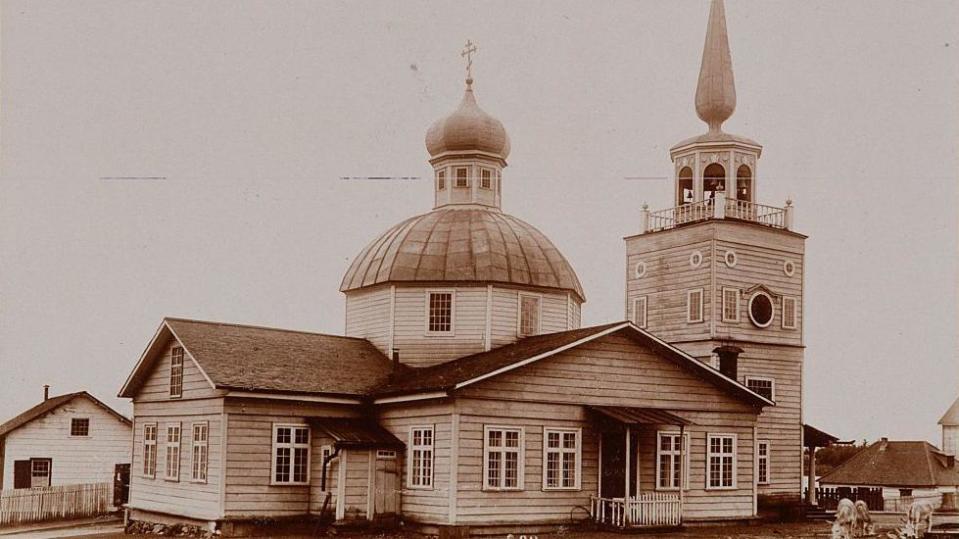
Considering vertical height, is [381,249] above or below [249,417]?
above

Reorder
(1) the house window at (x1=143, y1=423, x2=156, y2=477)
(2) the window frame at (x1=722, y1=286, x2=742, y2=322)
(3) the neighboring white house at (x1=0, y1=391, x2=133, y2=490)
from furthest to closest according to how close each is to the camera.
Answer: (3) the neighboring white house at (x1=0, y1=391, x2=133, y2=490)
(2) the window frame at (x1=722, y1=286, x2=742, y2=322)
(1) the house window at (x1=143, y1=423, x2=156, y2=477)

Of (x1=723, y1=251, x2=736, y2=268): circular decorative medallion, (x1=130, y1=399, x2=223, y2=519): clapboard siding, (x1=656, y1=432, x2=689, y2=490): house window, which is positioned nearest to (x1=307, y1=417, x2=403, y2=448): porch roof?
(x1=130, y1=399, x2=223, y2=519): clapboard siding

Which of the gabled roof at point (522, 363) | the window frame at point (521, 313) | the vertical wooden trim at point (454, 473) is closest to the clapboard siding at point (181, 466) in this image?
the gabled roof at point (522, 363)

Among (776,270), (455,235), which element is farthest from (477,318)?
(776,270)

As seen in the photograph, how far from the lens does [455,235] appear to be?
1586 inches

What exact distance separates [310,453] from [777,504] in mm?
17184

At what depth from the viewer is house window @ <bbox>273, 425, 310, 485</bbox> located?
33.7m

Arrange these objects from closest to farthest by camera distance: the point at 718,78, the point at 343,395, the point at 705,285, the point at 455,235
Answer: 1. the point at 343,395
2. the point at 455,235
3. the point at 705,285
4. the point at 718,78

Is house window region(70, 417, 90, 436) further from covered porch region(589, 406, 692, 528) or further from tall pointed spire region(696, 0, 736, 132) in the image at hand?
tall pointed spire region(696, 0, 736, 132)

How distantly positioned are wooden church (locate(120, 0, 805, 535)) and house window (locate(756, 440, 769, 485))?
7 centimetres

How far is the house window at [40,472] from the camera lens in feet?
151

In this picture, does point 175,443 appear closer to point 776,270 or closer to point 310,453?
point 310,453

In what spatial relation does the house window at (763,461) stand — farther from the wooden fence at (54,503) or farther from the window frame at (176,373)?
the wooden fence at (54,503)

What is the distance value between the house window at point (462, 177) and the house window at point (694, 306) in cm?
878
